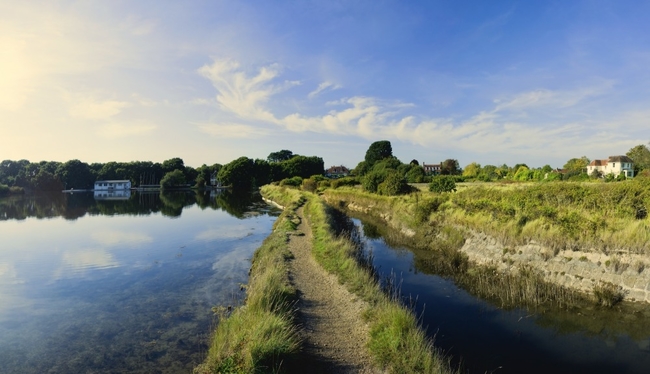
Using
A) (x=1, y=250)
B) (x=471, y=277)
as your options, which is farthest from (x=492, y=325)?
(x=1, y=250)

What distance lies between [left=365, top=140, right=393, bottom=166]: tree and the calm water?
66.3 metres

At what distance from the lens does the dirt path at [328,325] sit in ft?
22.5

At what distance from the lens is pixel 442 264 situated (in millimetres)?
15930

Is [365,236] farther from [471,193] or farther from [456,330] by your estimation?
[456,330]

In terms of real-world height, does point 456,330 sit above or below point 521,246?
below

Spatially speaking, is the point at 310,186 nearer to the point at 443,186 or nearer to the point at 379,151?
the point at 379,151

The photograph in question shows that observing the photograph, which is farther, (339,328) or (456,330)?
(456,330)

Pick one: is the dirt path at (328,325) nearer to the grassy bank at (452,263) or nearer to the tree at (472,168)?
the grassy bank at (452,263)

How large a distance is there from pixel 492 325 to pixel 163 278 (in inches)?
527

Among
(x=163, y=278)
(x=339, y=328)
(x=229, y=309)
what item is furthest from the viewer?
(x=163, y=278)

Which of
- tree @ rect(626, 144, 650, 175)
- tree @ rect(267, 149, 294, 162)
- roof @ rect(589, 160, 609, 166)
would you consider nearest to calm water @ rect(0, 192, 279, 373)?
tree @ rect(626, 144, 650, 175)

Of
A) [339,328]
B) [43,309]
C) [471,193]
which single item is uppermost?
[471,193]

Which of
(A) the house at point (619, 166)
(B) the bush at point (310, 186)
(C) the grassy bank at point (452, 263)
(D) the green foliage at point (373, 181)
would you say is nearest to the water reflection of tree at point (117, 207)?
(B) the bush at point (310, 186)

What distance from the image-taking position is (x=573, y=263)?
12547 mm
